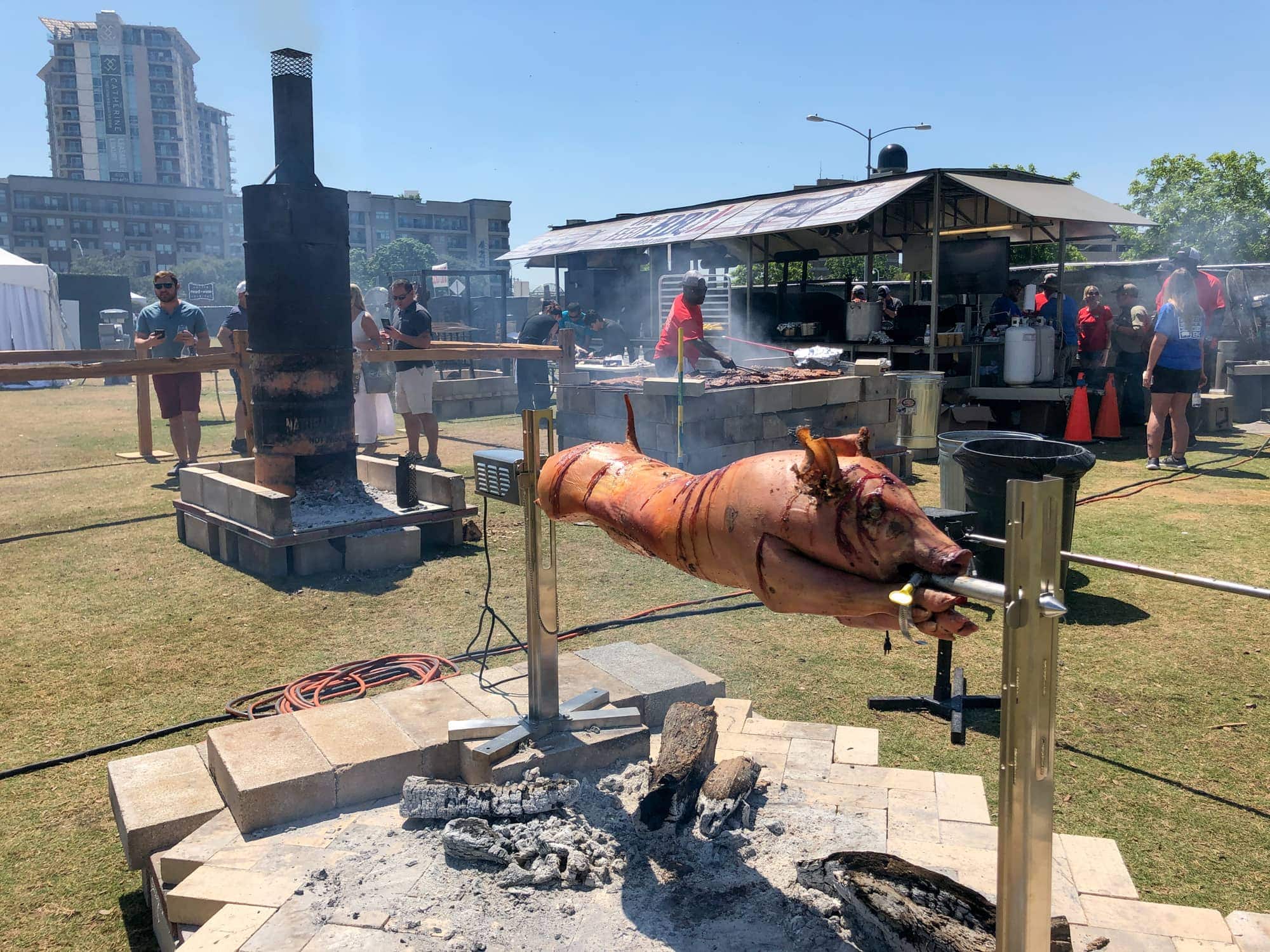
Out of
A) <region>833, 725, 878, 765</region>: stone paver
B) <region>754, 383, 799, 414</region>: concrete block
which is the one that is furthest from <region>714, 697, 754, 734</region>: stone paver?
<region>754, 383, 799, 414</region>: concrete block

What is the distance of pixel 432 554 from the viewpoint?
809 cm

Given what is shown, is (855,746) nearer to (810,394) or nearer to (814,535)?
(814,535)

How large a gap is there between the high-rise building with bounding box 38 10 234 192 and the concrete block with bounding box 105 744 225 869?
464 ft

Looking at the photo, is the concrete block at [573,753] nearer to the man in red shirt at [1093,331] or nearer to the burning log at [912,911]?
the burning log at [912,911]

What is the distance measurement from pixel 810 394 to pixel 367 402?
18.4 feet

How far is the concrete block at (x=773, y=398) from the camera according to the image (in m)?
9.76

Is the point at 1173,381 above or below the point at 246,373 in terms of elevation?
below

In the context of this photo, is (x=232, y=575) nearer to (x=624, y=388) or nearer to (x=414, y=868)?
(x=624, y=388)

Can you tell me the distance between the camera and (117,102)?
128 meters

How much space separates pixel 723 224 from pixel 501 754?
44.9 ft

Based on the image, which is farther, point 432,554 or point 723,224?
point 723,224

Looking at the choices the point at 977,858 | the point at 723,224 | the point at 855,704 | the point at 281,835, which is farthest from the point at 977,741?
the point at 723,224

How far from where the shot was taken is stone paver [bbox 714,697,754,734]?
4.32 meters

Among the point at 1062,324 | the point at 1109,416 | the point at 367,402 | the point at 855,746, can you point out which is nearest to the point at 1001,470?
the point at 855,746
